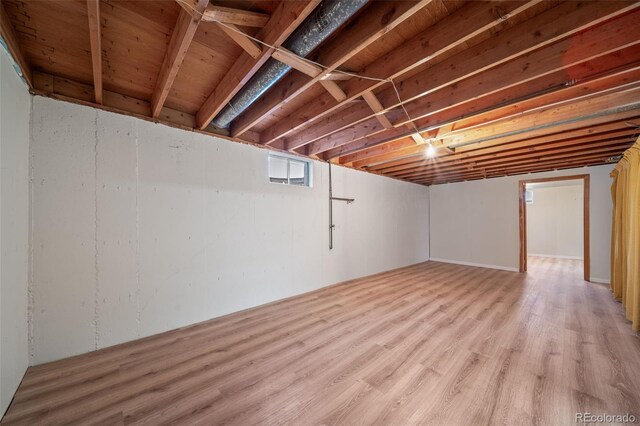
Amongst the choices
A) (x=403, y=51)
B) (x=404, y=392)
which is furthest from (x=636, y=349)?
(x=403, y=51)

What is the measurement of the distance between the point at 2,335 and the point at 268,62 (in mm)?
2643

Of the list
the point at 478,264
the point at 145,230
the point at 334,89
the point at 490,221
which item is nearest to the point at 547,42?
the point at 334,89

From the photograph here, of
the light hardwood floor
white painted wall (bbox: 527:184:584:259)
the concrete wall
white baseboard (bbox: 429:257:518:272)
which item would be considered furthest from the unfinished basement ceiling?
white painted wall (bbox: 527:184:584:259)

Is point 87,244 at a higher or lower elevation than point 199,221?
lower

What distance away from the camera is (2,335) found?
4.94 ft

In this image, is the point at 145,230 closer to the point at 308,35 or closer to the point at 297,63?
the point at 297,63

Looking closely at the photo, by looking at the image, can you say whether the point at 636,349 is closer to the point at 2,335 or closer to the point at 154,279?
the point at 154,279

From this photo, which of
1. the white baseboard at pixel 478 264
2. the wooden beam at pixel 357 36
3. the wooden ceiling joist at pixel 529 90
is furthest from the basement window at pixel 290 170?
the white baseboard at pixel 478 264

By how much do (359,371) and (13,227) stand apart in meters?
2.82

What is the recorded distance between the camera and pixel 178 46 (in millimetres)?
1580

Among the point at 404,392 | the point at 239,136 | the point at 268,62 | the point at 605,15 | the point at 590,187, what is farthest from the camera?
the point at 590,187

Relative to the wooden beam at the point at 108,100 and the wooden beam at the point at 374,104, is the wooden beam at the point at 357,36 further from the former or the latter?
the wooden beam at the point at 108,100

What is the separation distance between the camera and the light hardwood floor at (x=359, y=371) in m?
1.51

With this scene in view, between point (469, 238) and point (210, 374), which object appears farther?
point (469, 238)
